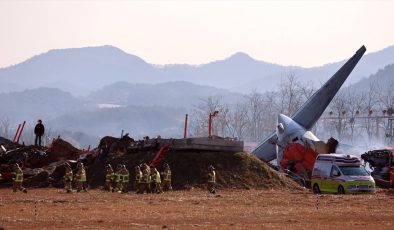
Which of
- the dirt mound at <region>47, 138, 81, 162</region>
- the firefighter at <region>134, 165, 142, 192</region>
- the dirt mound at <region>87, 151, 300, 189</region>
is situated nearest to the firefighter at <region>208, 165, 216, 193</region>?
the dirt mound at <region>87, 151, 300, 189</region>

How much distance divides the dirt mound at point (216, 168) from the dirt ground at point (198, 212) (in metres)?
5.07

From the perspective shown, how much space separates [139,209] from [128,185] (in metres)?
14.6

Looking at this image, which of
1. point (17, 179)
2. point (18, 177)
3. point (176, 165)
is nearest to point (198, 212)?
point (18, 177)

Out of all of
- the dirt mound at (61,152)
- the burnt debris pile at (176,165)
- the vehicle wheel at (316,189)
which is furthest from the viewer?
the dirt mound at (61,152)

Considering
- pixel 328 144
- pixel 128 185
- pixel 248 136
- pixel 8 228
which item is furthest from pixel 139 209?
pixel 248 136

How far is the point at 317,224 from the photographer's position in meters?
24.9

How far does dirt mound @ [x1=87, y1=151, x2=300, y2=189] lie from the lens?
45062 millimetres

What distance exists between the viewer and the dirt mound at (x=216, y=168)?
4506cm

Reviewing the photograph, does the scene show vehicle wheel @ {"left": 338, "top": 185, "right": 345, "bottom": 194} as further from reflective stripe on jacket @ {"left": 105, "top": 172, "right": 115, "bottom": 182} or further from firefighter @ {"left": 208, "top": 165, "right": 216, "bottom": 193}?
reflective stripe on jacket @ {"left": 105, "top": 172, "right": 115, "bottom": 182}

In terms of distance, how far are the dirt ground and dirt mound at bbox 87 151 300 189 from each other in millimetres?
5070

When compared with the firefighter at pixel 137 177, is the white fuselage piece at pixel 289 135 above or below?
above

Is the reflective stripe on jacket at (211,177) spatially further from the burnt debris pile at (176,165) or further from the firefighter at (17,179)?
the firefighter at (17,179)

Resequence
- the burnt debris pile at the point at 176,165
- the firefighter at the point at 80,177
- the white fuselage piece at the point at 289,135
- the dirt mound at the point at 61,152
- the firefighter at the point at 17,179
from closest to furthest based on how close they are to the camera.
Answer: the firefighter at the point at 17,179 → the firefighter at the point at 80,177 → the burnt debris pile at the point at 176,165 → the white fuselage piece at the point at 289,135 → the dirt mound at the point at 61,152

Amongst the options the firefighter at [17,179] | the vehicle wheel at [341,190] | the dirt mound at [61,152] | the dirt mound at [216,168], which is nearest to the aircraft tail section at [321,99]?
the dirt mound at [216,168]
